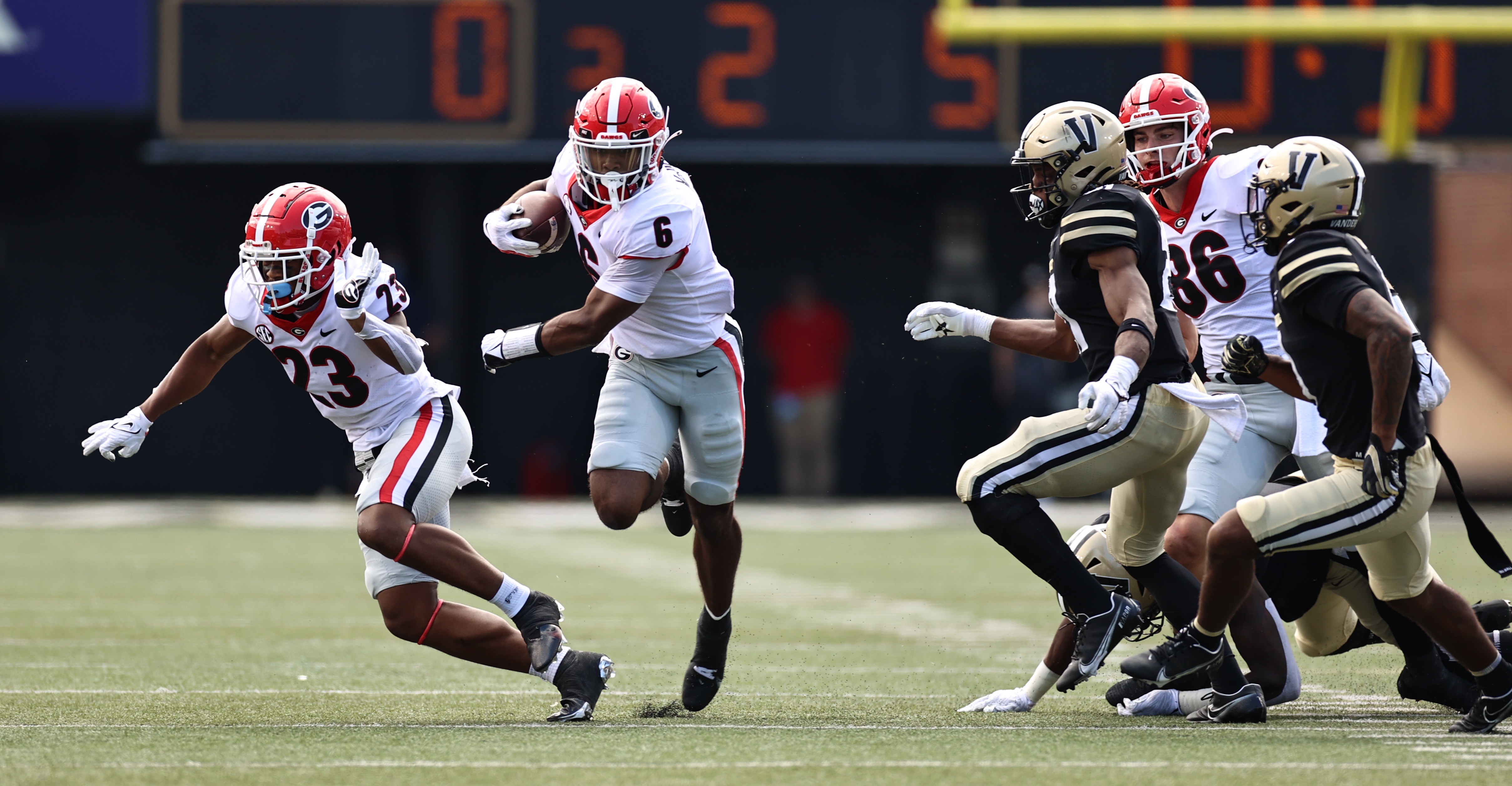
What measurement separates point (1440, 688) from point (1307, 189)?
4.86ft

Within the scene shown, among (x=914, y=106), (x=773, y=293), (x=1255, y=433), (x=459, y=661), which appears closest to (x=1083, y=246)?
(x=1255, y=433)

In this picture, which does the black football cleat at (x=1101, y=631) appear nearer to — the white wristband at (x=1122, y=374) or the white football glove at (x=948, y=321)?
the white wristband at (x=1122, y=374)

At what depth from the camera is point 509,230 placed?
5188 millimetres

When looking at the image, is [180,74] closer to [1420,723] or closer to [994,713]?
[994,713]

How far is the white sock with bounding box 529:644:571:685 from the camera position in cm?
490

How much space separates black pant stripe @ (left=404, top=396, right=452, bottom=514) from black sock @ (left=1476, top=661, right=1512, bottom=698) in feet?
9.17

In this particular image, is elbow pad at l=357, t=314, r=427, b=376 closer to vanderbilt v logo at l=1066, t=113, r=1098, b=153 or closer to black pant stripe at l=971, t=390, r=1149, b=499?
black pant stripe at l=971, t=390, r=1149, b=499

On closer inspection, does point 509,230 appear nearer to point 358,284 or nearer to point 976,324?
point 358,284

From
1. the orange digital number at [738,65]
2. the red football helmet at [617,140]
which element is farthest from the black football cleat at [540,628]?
the orange digital number at [738,65]

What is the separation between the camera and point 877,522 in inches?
496

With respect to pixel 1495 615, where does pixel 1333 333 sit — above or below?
above

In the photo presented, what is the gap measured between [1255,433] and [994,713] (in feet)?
3.76

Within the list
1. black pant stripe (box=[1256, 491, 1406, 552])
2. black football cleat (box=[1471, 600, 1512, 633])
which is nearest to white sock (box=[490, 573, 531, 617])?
black pant stripe (box=[1256, 491, 1406, 552])

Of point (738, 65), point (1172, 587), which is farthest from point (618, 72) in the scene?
point (1172, 587)
